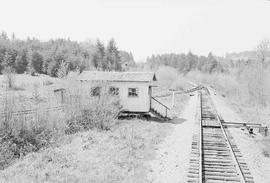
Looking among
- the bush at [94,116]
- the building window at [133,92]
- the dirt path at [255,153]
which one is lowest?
the dirt path at [255,153]

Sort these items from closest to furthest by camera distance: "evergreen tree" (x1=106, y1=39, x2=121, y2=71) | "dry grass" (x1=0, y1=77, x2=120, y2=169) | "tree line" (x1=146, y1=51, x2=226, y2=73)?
"dry grass" (x1=0, y1=77, x2=120, y2=169), "evergreen tree" (x1=106, y1=39, x2=121, y2=71), "tree line" (x1=146, y1=51, x2=226, y2=73)

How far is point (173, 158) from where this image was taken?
41.2 feet

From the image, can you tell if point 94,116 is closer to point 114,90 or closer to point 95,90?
point 95,90

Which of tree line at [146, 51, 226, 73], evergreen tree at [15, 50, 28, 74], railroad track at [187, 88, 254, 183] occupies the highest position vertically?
tree line at [146, 51, 226, 73]

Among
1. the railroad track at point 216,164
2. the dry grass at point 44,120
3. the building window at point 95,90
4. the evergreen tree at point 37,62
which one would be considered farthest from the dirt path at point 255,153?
the evergreen tree at point 37,62

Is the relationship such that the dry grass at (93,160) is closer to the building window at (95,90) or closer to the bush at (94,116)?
the bush at (94,116)

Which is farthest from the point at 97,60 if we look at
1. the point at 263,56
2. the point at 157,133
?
the point at 157,133

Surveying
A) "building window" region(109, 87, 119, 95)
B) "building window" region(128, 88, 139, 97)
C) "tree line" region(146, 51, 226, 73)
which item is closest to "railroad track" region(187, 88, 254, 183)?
"building window" region(128, 88, 139, 97)

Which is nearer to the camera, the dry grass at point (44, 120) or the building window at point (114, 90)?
the dry grass at point (44, 120)

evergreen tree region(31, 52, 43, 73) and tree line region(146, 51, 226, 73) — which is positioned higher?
tree line region(146, 51, 226, 73)

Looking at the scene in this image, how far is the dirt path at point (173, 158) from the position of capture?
33.6 feet

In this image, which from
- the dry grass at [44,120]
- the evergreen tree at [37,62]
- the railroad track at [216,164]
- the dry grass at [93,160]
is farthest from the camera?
the evergreen tree at [37,62]

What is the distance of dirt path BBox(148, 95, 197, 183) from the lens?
1023cm

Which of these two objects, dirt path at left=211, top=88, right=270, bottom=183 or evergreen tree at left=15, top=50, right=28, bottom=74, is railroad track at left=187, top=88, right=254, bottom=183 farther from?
evergreen tree at left=15, top=50, right=28, bottom=74
